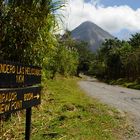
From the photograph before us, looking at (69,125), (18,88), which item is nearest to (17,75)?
(18,88)

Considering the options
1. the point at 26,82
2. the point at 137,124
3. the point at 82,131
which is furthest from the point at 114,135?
the point at 26,82

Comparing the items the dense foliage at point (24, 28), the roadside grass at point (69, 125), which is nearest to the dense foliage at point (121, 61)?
the roadside grass at point (69, 125)

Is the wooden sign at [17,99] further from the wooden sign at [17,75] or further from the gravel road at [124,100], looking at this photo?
the gravel road at [124,100]

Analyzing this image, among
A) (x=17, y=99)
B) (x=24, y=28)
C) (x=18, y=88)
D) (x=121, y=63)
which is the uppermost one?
(x=121, y=63)

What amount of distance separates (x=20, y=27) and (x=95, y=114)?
204 inches

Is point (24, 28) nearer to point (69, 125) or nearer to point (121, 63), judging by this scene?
point (69, 125)

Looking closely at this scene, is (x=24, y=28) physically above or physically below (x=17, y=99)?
above

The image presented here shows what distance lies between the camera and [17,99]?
7.00 m

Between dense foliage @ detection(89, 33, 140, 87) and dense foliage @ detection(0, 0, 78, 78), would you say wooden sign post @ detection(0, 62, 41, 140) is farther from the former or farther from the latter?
dense foliage @ detection(89, 33, 140, 87)

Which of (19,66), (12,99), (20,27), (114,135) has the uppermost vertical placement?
(20,27)

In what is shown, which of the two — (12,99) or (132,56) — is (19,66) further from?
(132,56)

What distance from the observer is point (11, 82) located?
22.4 ft

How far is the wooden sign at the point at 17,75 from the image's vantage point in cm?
651

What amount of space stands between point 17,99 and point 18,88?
189mm
